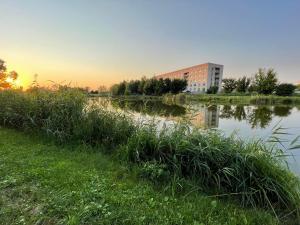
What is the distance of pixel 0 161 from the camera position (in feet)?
10.8

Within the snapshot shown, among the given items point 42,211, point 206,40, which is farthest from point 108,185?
point 206,40

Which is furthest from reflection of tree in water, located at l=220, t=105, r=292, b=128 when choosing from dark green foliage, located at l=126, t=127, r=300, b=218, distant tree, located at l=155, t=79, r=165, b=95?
distant tree, located at l=155, t=79, r=165, b=95

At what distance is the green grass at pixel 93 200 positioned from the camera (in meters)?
2.03

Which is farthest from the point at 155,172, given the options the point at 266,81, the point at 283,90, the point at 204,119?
the point at 283,90

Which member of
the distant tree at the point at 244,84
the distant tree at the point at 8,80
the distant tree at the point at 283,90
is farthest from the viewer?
the distant tree at the point at 244,84

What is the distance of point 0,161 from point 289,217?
4004 mm

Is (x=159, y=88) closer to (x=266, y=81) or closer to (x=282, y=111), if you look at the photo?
(x=266, y=81)

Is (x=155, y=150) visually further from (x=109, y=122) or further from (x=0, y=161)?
(x=0, y=161)

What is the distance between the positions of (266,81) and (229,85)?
1491 centimetres

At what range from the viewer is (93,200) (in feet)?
7.50

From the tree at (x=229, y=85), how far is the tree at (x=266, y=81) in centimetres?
1248

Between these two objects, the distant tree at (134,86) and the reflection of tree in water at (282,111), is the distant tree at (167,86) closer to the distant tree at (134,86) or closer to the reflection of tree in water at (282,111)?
the distant tree at (134,86)

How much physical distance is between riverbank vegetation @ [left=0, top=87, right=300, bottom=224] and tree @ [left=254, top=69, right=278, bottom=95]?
3697 centimetres

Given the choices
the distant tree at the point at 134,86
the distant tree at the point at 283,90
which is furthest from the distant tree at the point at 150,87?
the distant tree at the point at 283,90
